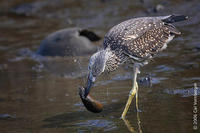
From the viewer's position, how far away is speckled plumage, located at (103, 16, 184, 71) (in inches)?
232

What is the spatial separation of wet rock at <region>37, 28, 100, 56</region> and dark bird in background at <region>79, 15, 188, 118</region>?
343 centimetres

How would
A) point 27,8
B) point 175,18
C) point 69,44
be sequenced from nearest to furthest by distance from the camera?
point 175,18 < point 69,44 < point 27,8

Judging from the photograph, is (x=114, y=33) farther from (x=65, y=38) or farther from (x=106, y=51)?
(x=65, y=38)

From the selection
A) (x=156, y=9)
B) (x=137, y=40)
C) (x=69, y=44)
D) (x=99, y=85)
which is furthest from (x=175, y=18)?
(x=156, y=9)

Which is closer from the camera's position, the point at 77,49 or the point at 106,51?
the point at 106,51

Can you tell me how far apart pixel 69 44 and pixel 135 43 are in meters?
4.00

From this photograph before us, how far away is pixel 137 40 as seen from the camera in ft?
19.9

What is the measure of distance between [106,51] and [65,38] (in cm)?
424

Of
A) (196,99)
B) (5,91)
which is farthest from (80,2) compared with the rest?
(196,99)

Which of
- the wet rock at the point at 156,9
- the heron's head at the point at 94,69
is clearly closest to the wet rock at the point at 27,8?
the wet rock at the point at 156,9

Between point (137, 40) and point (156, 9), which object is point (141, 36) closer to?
point (137, 40)

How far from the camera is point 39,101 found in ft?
22.7

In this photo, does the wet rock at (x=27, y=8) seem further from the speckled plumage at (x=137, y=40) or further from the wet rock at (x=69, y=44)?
the speckled plumage at (x=137, y=40)

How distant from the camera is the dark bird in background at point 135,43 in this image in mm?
5816
